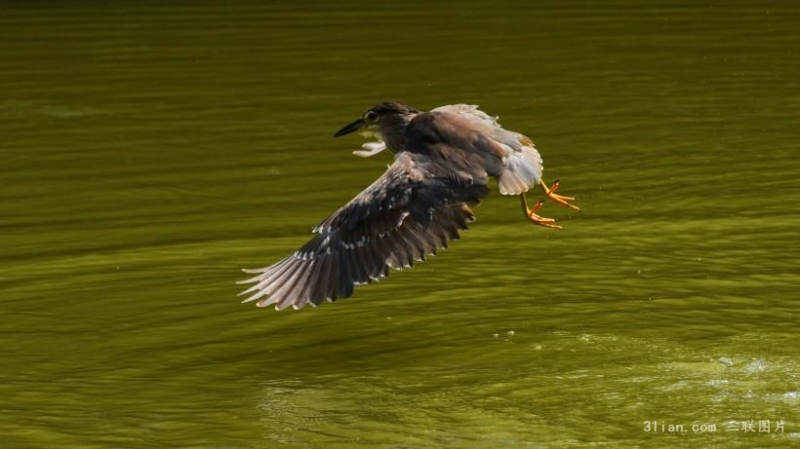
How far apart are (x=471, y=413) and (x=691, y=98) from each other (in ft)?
27.0

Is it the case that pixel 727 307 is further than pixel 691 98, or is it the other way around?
pixel 691 98

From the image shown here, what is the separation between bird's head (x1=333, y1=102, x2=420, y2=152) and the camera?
353 inches

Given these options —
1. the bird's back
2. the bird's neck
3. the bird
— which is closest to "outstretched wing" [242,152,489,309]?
the bird

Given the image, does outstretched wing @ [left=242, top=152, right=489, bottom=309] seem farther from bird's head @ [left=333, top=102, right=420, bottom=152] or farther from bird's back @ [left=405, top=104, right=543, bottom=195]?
bird's head @ [left=333, top=102, right=420, bottom=152]

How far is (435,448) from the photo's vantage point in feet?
21.9

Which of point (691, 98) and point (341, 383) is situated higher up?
point (691, 98)

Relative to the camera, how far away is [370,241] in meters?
7.87

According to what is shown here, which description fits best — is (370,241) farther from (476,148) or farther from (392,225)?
(476,148)

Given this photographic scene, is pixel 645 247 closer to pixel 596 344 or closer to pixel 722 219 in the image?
pixel 722 219

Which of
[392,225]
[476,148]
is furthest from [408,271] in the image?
[392,225]

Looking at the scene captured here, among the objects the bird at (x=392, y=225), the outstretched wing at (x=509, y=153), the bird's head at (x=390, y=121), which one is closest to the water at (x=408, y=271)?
the bird at (x=392, y=225)

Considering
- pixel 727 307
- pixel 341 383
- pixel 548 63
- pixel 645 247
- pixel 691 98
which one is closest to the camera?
pixel 341 383

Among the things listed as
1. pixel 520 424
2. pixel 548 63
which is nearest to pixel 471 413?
pixel 520 424

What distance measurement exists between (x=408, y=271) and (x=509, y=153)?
6.15 feet
